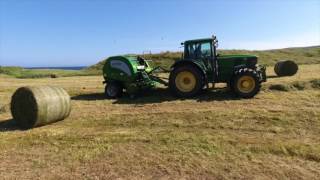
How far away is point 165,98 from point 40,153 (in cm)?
661

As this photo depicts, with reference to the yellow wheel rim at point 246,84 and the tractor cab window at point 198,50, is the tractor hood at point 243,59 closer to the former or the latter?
the tractor cab window at point 198,50

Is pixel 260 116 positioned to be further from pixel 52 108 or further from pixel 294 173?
pixel 52 108

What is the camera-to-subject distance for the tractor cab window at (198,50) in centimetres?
1545

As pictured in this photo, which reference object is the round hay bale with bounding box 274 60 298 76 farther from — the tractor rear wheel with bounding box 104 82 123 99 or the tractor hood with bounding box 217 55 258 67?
the tractor rear wheel with bounding box 104 82 123 99

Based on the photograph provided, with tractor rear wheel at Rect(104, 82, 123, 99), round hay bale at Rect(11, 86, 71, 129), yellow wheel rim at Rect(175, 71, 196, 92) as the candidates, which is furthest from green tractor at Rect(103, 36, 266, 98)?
round hay bale at Rect(11, 86, 71, 129)

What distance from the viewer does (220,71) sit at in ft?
50.6

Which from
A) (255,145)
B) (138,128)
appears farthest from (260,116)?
(138,128)

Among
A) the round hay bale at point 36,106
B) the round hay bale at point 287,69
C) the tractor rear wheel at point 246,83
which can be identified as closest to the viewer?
the round hay bale at point 36,106

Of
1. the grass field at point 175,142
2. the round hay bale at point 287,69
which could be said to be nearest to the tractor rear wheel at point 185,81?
the grass field at point 175,142

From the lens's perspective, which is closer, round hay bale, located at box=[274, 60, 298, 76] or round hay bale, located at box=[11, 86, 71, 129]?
round hay bale, located at box=[11, 86, 71, 129]

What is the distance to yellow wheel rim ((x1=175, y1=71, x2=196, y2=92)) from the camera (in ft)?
50.1

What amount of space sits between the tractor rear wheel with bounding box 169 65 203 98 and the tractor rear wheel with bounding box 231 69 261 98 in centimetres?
121

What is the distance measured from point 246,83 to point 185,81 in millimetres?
2069

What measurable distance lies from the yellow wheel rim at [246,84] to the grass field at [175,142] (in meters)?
0.66
